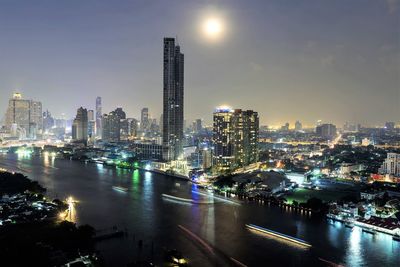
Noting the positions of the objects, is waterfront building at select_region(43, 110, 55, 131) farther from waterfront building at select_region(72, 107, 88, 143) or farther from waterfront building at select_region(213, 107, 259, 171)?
→ waterfront building at select_region(213, 107, 259, 171)

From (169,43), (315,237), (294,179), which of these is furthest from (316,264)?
(169,43)

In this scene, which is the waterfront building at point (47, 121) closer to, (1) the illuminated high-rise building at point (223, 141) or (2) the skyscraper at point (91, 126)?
(2) the skyscraper at point (91, 126)

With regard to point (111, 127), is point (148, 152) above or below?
below

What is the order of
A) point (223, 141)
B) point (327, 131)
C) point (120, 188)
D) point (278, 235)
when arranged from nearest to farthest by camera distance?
point (278, 235), point (120, 188), point (223, 141), point (327, 131)

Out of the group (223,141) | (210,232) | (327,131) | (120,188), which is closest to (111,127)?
(223,141)

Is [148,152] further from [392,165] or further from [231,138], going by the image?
[392,165]

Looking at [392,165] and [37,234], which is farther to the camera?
[392,165]

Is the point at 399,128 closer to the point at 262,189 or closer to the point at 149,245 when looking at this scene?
the point at 262,189

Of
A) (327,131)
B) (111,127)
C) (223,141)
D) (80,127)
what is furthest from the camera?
(327,131)
